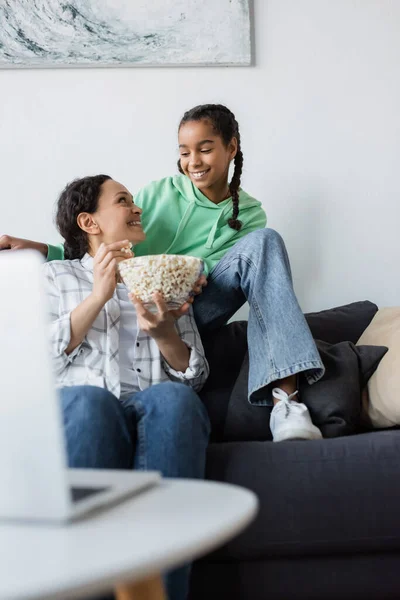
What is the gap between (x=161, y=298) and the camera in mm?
1564

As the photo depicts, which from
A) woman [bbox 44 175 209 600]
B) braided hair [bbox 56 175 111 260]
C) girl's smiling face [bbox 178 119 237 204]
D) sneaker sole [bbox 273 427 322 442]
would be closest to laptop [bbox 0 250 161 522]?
woman [bbox 44 175 209 600]

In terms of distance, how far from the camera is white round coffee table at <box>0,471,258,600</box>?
1.75 ft

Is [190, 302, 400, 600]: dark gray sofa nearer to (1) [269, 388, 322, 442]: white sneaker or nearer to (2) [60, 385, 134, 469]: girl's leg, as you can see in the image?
(1) [269, 388, 322, 442]: white sneaker

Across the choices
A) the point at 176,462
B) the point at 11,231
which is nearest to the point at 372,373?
the point at 176,462

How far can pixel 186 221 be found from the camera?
7.16 ft

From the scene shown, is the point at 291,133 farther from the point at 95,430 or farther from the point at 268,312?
the point at 95,430

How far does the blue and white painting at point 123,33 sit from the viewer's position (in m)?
2.32

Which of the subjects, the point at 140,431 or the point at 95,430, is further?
the point at 140,431

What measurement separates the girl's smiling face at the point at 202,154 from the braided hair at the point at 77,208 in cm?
32

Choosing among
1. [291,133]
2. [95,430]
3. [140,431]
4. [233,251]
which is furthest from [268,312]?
[291,133]

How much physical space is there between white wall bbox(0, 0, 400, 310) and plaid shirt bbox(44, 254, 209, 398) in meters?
0.64

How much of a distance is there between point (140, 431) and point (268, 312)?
514mm

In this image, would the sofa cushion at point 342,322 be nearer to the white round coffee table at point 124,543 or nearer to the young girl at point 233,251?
the young girl at point 233,251

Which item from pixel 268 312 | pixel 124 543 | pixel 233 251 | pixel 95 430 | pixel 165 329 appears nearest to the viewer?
pixel 124 543
